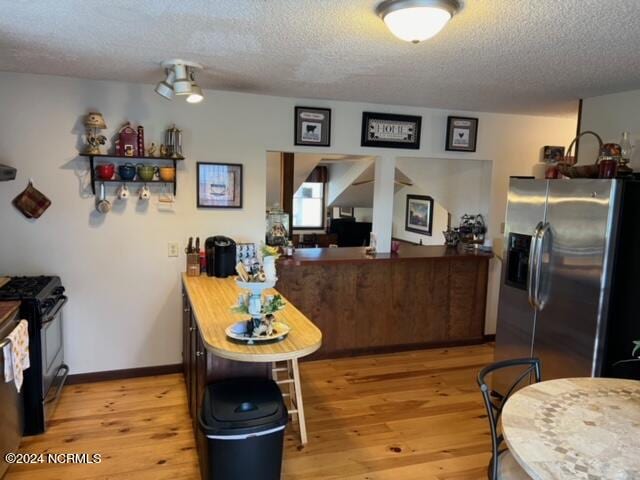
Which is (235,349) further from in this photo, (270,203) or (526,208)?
(270,203)

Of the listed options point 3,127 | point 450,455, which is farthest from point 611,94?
point 3,127

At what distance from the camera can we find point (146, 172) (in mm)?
3404

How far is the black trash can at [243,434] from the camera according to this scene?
202 centimetres

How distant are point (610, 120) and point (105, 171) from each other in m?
3.68

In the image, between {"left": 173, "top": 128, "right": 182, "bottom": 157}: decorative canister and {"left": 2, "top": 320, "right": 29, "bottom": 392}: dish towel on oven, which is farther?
{"left": 173, "top": 128, "right": 182, "bottom": 157}: decorative canister

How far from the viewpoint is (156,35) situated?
2.25 metres

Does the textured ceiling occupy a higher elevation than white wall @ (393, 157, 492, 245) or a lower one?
higher

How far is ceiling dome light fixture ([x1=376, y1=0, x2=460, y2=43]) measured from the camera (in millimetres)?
1726

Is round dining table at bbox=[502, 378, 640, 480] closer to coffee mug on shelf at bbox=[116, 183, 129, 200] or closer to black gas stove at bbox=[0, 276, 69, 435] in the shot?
black gas stove at bbox=[0, 276, 69, 435]

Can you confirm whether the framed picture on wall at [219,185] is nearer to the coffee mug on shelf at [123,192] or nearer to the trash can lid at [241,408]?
the coffee mug on shelf at [123,192]

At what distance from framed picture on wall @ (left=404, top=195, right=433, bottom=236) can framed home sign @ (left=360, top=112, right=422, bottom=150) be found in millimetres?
3609

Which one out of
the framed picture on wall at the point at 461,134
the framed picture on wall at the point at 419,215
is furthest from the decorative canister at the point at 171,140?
the framed picture on wall at the point at 419,215

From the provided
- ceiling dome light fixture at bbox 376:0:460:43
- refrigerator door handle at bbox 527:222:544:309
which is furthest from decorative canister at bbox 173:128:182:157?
refrigerator door handle at bbox 527:222:544:309

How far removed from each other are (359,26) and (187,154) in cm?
196
